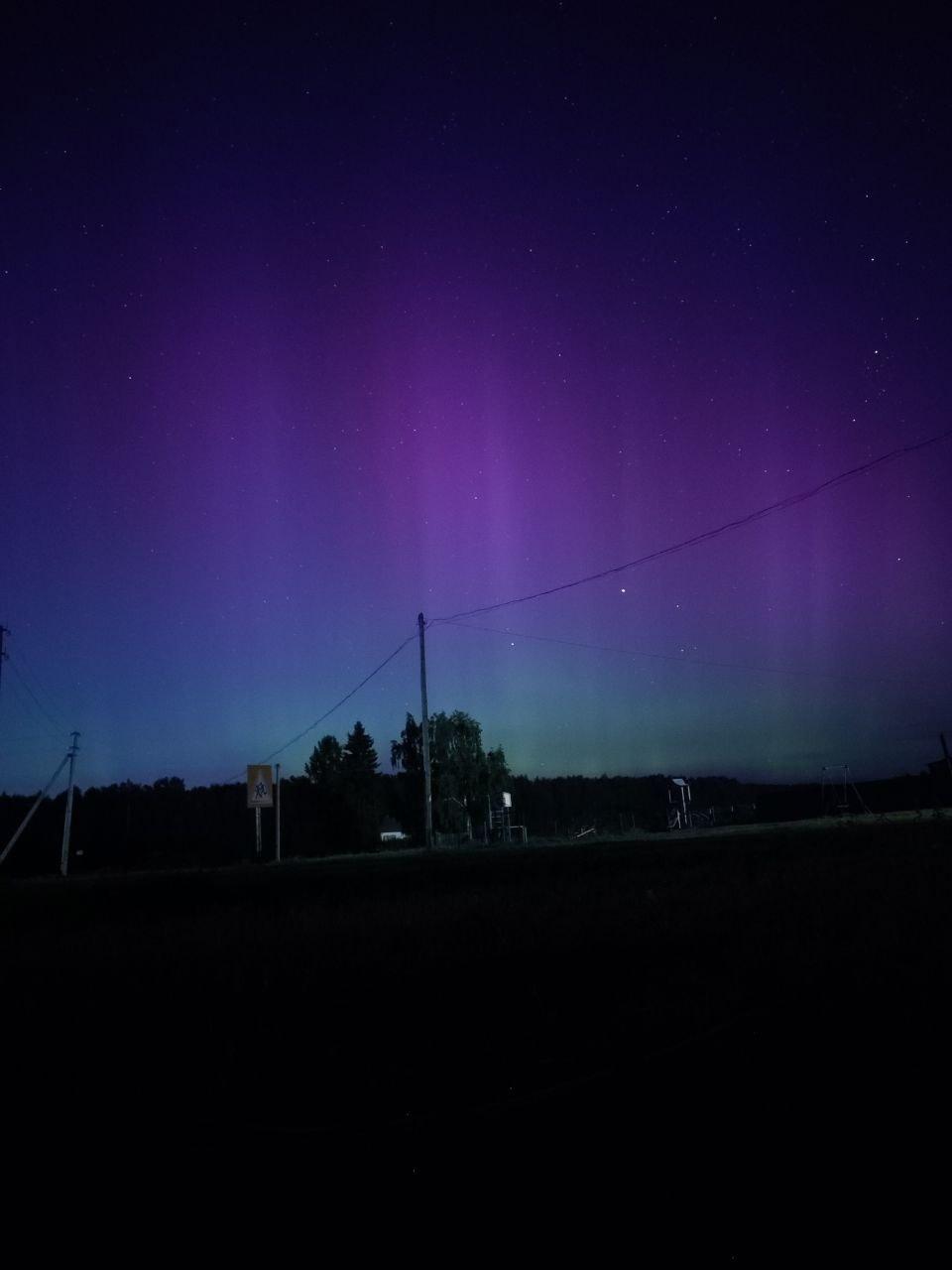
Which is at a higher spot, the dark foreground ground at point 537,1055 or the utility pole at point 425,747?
the utility pole at point 425,747

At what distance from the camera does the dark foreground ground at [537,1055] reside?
8.43ft

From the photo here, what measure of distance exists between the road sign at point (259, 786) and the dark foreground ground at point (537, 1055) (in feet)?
97.4

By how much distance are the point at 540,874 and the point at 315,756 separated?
4462 cm

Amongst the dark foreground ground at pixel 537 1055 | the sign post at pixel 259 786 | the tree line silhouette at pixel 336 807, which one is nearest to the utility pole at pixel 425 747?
the sign post at pixel 259 786

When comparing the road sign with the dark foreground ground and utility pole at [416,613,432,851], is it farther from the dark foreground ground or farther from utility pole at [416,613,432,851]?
the dark foreground ground

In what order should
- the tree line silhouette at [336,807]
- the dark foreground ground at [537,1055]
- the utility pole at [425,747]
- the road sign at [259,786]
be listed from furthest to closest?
the tree line silhouette at [336,807]
the road sign at [259,786]
the utility pole at [425,747]
the dark foreground ground at [537,1055]

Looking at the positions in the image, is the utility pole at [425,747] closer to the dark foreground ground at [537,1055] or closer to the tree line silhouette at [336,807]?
the tree line silhouette at [336,807]

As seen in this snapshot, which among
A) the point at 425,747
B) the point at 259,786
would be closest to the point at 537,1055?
the point at 425,747

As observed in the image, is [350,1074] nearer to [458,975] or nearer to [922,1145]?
[458,975]

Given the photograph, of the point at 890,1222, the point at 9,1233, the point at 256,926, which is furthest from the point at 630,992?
the point at 256,926

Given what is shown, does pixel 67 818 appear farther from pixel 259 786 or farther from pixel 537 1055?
pixel 537 1055

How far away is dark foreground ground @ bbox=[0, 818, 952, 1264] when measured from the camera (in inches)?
101

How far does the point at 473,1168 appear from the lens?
8.55 feet

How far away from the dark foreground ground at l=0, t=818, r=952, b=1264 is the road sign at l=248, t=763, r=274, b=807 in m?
29.7
